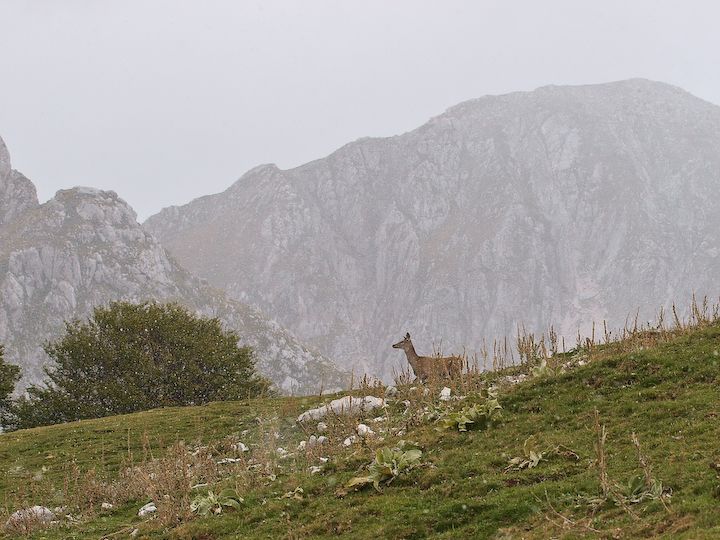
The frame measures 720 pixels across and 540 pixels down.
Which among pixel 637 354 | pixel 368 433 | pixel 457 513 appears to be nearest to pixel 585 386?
pixel 637 354

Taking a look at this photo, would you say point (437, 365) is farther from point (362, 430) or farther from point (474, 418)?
point (474, 418)

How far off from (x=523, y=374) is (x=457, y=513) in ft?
49.1

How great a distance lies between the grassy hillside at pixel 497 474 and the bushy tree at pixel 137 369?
28909 mm

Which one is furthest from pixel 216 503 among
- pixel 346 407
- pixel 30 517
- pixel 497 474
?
pixel 346 407

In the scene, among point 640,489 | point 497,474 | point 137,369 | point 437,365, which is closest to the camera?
point 640,489

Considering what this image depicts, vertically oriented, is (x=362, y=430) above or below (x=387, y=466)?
above

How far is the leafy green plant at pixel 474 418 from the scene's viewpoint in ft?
63.1

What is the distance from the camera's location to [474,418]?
63.4 ft

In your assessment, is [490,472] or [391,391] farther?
[391,391]

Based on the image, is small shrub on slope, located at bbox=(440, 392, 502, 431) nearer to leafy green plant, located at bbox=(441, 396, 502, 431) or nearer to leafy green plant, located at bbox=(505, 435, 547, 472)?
leafy green plant, located at bbox=(441, 396, 502, 431)

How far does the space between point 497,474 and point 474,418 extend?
411 cm

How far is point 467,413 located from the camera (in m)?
19.6

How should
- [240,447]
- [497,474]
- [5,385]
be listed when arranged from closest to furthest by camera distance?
[497,474]
[240,447]
[5,385]

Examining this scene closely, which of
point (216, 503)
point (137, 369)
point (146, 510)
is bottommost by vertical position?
point (146, 510)
